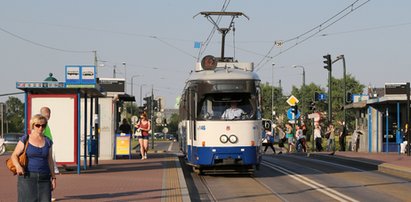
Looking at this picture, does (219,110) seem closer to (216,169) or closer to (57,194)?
(216,169)

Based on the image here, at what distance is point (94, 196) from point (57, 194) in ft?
2.75

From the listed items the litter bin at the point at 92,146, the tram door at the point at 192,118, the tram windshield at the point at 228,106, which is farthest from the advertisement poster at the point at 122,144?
the tram windshield at the point at 228,106

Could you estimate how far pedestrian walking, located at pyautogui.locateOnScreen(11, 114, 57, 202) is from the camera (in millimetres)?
9469

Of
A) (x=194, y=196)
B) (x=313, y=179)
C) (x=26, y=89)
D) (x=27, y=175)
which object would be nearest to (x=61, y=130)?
(x=26, y=89)

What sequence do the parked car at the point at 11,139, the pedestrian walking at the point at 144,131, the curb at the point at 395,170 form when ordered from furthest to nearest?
the parked car at the point at 11,139 < the pedestrian walking at the point at 144,131 < the curb at the point at 395,170

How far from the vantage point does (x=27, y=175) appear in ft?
31.1

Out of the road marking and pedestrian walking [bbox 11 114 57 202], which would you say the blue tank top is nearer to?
pedestrian walking [bbox 11 114 57 202]

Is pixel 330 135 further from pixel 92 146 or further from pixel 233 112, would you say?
pixel 233 112

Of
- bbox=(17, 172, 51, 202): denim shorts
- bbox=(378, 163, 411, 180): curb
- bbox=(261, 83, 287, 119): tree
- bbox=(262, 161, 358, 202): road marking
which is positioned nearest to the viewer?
bbox=(17, 172, 51, 202): denim shorts

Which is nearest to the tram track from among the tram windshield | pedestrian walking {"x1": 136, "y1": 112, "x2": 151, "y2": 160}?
the tram windshield

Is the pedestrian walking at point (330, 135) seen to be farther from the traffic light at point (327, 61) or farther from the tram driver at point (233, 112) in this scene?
the tram driver at point (233, 112)

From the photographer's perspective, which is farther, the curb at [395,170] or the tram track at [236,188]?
the curb at [395,170]

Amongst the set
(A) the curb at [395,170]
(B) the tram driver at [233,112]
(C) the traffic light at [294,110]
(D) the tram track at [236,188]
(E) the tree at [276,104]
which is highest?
(E) the tree at [276,104]

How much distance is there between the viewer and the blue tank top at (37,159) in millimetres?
9492
